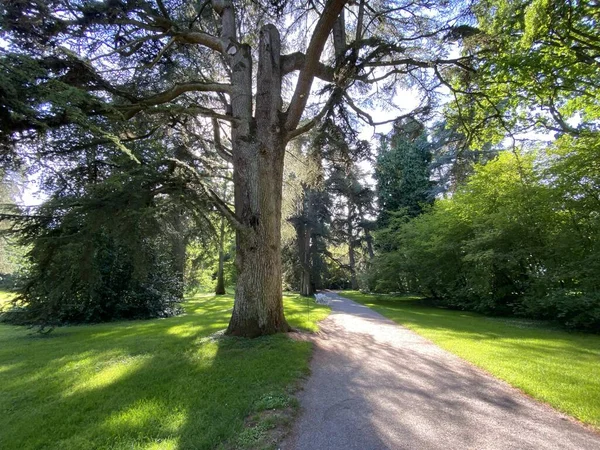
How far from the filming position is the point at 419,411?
3.87 metres

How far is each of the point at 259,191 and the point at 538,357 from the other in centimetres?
660

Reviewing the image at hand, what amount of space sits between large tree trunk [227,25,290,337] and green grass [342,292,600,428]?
4.21m

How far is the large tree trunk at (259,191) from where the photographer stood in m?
7.39

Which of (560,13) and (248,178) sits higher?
(560,13)

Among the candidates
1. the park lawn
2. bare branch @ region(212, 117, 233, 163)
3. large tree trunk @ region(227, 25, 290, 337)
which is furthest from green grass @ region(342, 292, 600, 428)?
bare branch @ region(212, 117, 233, 163)

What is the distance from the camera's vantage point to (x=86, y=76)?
18.5 feet

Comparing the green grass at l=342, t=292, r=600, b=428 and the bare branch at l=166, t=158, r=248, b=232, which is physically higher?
the bare branch at l=166, t=158, r=248, b=232

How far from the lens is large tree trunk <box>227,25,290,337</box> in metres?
7.39

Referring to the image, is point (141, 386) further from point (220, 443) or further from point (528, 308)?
point (528, 308)

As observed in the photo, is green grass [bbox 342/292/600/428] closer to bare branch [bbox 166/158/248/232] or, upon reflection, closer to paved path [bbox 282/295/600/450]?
paved path [bbox 282/295/600/450]

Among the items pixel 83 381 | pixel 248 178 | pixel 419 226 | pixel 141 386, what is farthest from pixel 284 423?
pixel 419 226

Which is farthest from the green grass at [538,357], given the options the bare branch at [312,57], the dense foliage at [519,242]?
the bare branch at [312,57]

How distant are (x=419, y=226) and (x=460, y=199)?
3130 mm

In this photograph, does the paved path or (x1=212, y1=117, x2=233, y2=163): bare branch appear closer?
the paved path
